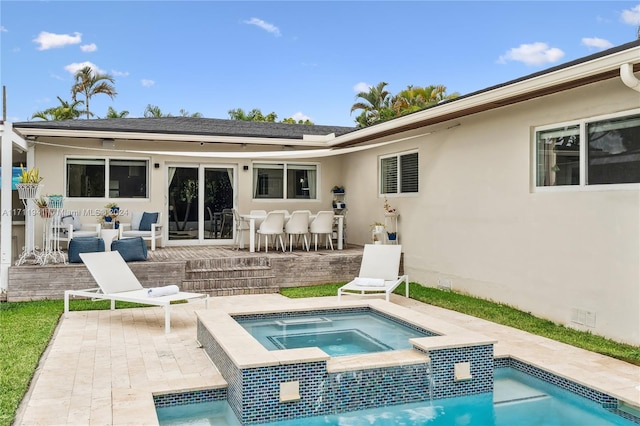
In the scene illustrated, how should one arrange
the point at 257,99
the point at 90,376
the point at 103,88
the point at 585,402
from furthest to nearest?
the point at 257,99 < the point at 103,88 < the point at 90,376 < the point at 585,402

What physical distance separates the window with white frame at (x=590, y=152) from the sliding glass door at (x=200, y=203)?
8.73 metres

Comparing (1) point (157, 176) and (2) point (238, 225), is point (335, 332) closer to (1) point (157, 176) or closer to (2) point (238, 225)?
(2) point (238, 225)

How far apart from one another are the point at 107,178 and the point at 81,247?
4.13 meters

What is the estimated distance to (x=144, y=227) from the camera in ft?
43.0

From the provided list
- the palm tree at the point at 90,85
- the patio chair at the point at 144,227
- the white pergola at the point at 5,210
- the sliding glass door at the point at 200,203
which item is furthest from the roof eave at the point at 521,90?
the palm tree at the point at 90,85

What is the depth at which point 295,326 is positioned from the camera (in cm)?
764

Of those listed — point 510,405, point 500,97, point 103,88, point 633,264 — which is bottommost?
point 510,405

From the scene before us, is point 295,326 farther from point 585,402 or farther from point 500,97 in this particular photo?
point 500,97

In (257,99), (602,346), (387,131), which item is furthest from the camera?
(257,99)

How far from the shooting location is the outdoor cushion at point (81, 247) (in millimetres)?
9930

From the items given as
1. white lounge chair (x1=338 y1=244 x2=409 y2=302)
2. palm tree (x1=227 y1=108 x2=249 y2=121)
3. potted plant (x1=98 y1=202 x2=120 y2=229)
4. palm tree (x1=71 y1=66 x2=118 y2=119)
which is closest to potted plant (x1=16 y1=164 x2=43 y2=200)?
potted plant (x1=98 y1=202 x2=120 y2=229)

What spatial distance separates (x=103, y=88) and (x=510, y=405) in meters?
33.3

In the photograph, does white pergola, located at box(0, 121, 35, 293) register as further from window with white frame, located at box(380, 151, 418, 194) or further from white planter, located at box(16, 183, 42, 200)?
window with white frame, located at box(380, 151, 418, 194)

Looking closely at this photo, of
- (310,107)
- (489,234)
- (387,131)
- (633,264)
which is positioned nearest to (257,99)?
(310,107)
